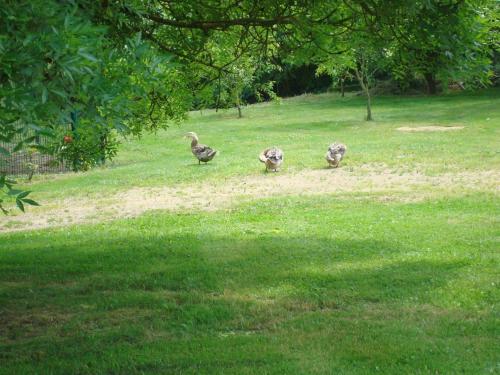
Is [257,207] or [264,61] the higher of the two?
[264,61]

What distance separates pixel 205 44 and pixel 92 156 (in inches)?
85.5

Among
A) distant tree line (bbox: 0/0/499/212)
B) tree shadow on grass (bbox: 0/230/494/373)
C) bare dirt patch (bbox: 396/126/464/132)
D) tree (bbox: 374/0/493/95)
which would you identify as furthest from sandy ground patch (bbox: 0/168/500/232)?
bare dirt patch (bbox: 396/126/464/132)

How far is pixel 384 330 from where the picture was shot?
23.2ft

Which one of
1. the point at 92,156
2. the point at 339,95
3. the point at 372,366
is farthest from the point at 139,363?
the point at 339,95

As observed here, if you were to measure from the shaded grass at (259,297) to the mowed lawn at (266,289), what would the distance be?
0.02 metres

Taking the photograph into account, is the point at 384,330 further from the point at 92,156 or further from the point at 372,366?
the point at 92,156

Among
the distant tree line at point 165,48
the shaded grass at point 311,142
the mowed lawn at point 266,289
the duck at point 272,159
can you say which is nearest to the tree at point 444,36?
the distant tree line at point 165,48

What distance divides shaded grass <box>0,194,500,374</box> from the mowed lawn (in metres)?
0.02

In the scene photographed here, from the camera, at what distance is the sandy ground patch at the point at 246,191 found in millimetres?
16172

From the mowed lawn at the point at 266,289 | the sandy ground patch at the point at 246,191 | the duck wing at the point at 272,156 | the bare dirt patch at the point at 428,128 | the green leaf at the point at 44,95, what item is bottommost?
the bare dirt patch at the point at 428,128

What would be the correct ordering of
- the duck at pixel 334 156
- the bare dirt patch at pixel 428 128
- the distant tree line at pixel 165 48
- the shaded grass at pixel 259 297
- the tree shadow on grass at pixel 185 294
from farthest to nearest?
the bare dirt patch at pixel 428 128 → the duck at pixel 334 156 → the tree shadow on grass at pixel 185 294 → the shaded grass at pixel 259 297 → the distant tree line at pixel 165 48

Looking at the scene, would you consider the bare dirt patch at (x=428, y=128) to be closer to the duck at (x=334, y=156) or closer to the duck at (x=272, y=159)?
the duck at (x=334, y=156)

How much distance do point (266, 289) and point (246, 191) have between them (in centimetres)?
976

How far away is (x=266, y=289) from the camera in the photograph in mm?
8859
